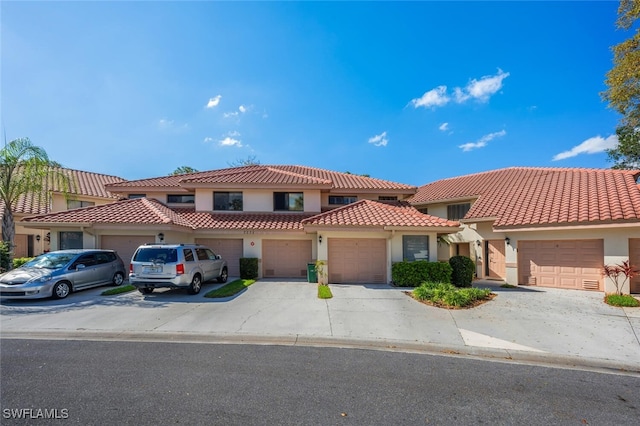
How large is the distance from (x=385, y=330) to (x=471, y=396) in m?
3.15

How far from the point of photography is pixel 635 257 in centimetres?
1186

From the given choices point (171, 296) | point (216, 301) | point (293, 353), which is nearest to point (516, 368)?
point (293, 353)

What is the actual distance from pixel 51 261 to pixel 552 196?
2201cm

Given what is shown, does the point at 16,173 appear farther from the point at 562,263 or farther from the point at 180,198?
the point at 562,263

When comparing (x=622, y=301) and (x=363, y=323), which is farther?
(x=622, y=301)

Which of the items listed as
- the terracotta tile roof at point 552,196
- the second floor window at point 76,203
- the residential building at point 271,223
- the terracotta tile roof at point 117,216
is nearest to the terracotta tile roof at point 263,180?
the residential building at point 271,223

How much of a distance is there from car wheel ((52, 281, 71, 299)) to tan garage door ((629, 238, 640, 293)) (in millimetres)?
20824

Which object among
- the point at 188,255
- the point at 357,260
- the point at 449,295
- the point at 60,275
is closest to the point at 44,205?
the point at 60,275

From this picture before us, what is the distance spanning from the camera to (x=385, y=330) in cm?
760

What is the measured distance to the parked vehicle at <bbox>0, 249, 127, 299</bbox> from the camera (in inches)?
401

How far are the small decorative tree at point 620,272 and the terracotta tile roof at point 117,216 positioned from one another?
17814 mm

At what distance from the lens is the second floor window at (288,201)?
18047 millimetres

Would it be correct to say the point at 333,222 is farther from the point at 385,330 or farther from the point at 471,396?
the point at 471,396

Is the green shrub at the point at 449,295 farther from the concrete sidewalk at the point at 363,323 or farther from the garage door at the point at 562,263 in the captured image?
the garage door at the point at 562,263
